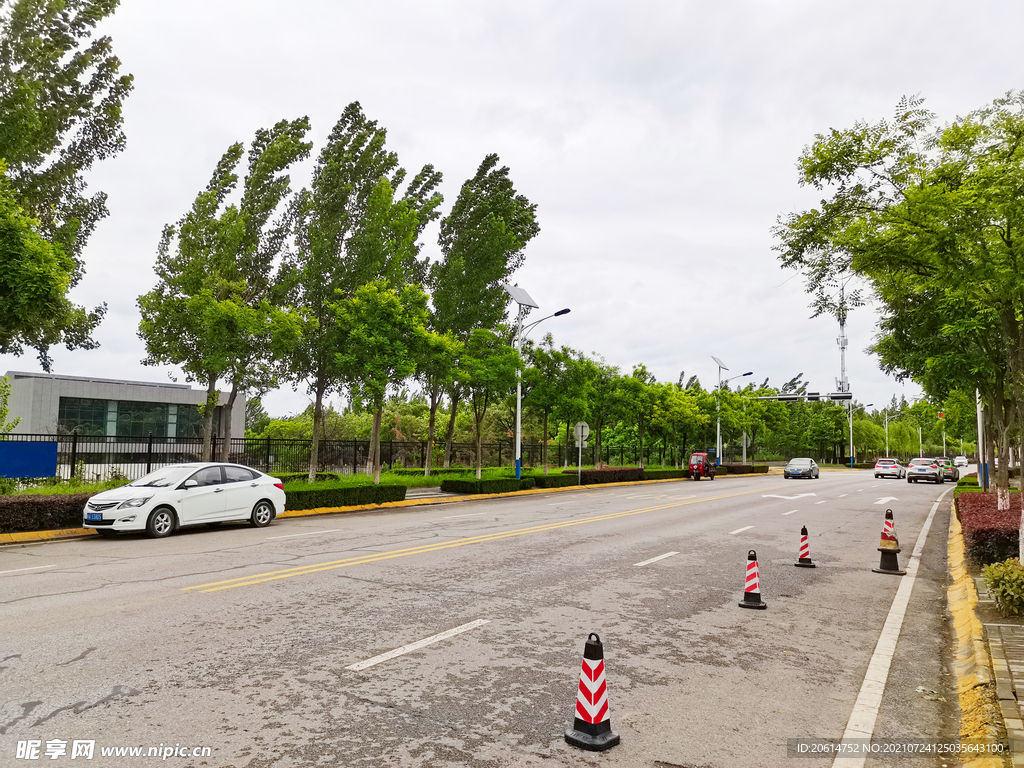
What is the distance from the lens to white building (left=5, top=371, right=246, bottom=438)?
39.3 metres

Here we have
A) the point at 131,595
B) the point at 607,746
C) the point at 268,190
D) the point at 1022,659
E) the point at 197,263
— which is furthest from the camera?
the point at 268,190

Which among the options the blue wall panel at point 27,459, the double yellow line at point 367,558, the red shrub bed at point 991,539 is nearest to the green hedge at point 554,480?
the double yellow line at point 367,558

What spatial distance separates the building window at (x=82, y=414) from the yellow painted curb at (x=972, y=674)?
143ft

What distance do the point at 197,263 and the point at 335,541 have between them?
11821 millimetres

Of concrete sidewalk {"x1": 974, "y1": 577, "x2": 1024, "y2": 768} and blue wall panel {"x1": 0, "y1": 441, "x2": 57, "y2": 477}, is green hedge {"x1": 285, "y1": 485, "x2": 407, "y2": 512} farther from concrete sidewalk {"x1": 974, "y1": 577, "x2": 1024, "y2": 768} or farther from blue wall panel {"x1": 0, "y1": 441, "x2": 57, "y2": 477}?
concrete sidewalk {"x1": 974, "y1": 577, "x2": 1024, "y2": 768}

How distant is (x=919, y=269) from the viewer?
10.6 meters

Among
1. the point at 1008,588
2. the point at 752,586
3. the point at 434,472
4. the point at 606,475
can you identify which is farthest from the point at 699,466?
the point at 1008,588

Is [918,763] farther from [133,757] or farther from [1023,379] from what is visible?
[1023,379]

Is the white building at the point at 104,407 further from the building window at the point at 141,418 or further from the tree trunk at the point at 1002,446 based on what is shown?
the tree trunk at the point at 1002,446

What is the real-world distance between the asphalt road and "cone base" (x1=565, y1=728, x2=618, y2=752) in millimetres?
62

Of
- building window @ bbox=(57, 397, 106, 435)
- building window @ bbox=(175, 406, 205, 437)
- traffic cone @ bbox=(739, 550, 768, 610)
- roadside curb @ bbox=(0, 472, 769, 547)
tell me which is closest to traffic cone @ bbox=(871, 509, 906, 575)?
traffic cone @ bbox=(739, 550, 768, 610)

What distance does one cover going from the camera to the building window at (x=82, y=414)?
4006 cm

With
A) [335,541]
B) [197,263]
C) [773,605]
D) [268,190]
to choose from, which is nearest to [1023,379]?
Result: [773,605]

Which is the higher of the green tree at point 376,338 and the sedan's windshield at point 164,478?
the green tree at point 376,338
